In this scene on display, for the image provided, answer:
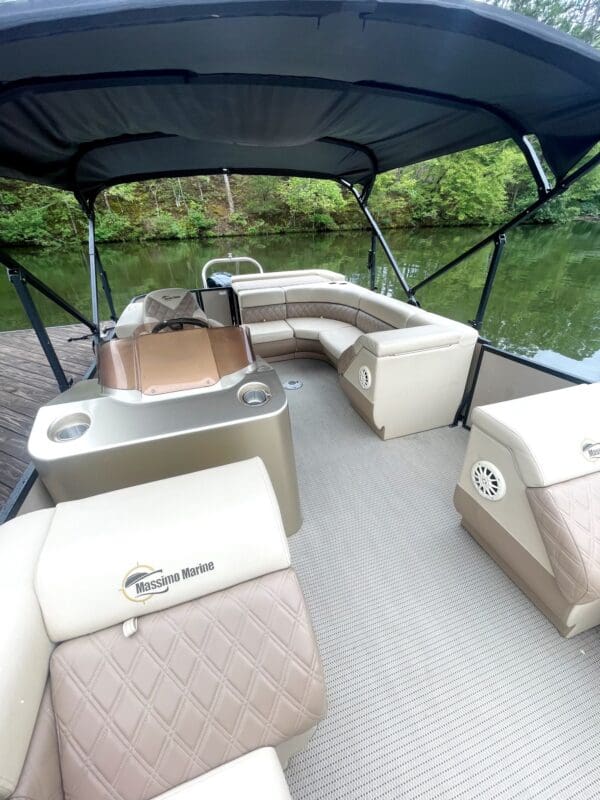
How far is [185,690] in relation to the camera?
2.17ft

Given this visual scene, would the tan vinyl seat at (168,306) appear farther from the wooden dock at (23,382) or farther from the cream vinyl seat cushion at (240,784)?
the cream vinyl seat cushion at (240,784)

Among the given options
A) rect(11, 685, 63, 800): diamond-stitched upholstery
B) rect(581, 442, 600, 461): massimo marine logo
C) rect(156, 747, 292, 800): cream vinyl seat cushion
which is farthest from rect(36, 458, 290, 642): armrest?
rect(581, 442, 600, 461): massimo marine logo

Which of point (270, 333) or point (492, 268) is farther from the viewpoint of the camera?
point (270, 333)

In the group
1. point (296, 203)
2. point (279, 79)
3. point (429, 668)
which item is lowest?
point (429, 668)

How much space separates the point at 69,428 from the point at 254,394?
2.21ft

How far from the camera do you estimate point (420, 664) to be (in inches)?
44.9

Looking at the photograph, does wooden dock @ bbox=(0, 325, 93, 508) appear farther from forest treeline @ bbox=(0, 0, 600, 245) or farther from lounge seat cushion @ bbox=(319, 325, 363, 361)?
forest treeline @ bbox=(0, 0, 600, 245)

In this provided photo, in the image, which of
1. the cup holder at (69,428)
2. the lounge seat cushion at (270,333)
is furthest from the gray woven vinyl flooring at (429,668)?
the lounge seat cushion at (270,333)

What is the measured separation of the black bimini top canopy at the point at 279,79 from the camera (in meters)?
0.75

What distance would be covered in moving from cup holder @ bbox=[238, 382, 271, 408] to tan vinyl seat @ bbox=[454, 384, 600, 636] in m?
0.83

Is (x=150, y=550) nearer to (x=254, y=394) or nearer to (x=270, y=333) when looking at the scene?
(x=254, y=394)

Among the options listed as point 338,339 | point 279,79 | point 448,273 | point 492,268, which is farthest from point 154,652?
point 448,273

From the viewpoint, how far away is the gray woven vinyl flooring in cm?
92

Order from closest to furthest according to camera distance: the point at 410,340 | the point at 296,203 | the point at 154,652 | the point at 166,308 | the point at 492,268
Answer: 1. the point at 154,652
2. the point at 410,340
3. the point at 492,268
4. the point at 166,308
5. the point at 296,203
